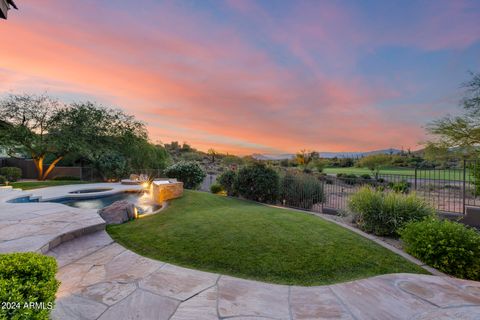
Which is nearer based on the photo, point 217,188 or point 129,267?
point 129,267

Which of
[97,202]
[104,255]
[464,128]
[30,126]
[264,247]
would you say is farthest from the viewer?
[464,128]

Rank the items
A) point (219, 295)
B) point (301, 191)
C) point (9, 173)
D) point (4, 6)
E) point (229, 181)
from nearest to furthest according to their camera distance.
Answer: point (219, 295), point (4, 6), point (301, 191), point (229, 181), point (9, 173)

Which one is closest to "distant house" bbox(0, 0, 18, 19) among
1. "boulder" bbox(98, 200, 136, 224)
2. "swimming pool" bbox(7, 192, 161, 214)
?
"boulder" bbox(98, 200, 136, 224)

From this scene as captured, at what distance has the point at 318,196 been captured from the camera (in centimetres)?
816

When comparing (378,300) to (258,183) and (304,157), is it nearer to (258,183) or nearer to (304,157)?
(258,183)

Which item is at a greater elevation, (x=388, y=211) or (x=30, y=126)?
(x=30, y=126)

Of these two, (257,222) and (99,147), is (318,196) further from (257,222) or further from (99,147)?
(99,147)

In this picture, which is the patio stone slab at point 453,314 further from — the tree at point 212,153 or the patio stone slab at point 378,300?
the tree at point 212,153

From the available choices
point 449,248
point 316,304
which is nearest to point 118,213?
point 316,304

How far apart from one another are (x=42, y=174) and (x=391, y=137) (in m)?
24.0

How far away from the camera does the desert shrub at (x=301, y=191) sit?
8086 millimetres

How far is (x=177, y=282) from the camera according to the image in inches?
106

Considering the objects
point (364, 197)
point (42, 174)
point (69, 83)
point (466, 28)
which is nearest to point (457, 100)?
point (466, 28)

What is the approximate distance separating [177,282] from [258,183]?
5.90 meters
